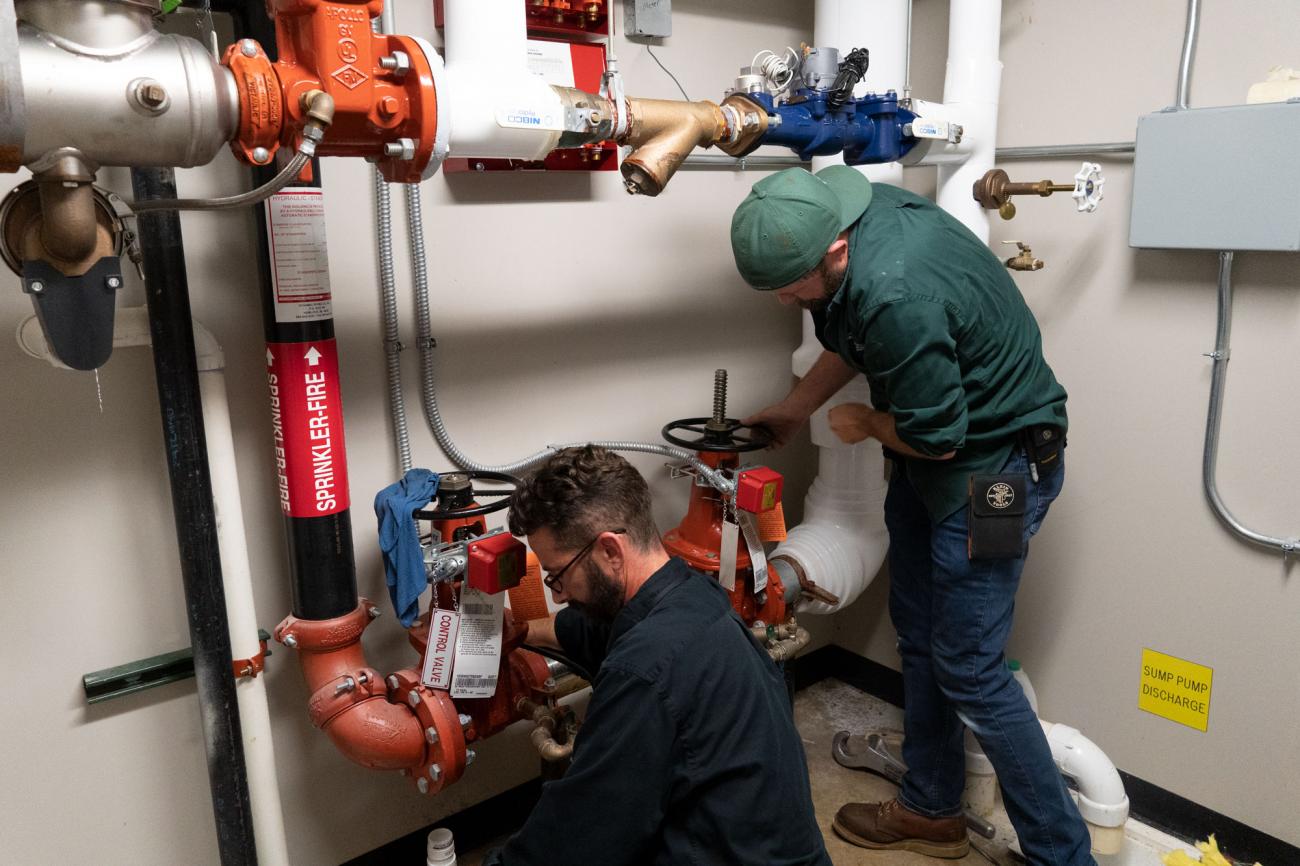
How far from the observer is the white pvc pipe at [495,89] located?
3.93 feet

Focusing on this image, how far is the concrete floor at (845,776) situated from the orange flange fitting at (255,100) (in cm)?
144

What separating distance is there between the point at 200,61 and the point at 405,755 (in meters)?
1.02

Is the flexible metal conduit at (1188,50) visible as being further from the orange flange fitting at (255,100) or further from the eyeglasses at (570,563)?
the orange flange fitting at (255,100)

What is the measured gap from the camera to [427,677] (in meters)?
1.47

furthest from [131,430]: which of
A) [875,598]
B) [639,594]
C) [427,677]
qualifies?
[875,598]

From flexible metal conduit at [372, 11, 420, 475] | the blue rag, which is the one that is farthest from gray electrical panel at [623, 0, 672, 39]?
the blue rag

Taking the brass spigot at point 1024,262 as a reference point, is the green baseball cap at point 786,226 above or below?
above

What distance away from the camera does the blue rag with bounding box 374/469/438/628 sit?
1450mm

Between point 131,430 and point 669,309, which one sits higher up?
point 669,309

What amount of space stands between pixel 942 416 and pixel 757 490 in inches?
13.2

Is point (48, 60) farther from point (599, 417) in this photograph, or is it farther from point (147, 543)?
point (599, 417)

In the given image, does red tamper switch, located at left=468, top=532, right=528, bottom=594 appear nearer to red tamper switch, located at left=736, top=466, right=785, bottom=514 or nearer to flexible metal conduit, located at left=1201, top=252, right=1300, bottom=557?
red tamper switch, located at left=736, top=466, right=785, bottom=514

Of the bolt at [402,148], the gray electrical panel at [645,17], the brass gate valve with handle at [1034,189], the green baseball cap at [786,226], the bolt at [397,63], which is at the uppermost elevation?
the gray electrical panel at [645,17]

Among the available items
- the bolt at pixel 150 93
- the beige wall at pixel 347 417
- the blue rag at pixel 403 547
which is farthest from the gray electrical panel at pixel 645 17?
the bolt at pixel 150 93
